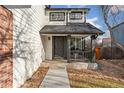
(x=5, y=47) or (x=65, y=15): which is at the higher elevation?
(x=65, y=15)

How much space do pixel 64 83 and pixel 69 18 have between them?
37.7ft

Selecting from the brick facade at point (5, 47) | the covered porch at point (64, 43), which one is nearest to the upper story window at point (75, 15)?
the covered porch at point (64, 43)

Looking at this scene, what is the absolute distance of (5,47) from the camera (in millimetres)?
6211

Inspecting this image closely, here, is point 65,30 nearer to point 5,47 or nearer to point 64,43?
point 64,43

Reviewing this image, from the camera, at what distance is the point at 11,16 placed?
6.78 meters

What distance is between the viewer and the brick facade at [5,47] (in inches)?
232

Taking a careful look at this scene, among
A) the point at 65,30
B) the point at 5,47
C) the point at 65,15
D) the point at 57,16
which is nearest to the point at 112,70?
the point at 65,30

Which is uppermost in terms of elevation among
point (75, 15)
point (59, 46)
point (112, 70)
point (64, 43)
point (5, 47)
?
point (75, 15)

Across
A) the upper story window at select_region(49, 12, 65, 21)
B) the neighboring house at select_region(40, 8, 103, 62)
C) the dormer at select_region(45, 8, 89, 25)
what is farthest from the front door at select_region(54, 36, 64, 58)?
the upper story window at select_region(49, 12, 65, 21)

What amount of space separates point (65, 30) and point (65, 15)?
9.88 ft

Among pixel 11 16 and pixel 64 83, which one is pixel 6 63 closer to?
pixel 11 16

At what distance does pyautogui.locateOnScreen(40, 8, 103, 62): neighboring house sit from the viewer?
17156mm
